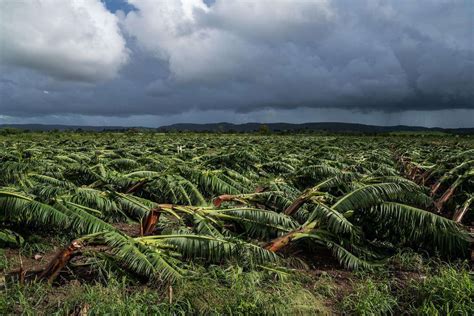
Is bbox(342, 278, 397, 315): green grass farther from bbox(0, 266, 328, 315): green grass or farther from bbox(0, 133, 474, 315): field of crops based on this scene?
bbox(0, 266, 328, 315): green grass

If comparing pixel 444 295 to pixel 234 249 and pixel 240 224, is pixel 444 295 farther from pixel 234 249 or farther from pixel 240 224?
pixel 240 224

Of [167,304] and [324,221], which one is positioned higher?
[324,221]

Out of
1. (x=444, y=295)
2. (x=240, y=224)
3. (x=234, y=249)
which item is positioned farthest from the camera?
(x=240, y=224)

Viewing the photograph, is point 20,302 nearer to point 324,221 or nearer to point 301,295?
point 301,295

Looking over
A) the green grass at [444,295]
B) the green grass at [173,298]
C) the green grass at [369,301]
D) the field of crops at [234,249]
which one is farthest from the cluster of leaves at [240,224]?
the green grass at [444,295]

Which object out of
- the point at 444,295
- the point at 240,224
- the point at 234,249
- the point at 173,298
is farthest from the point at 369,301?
the point at 240,224

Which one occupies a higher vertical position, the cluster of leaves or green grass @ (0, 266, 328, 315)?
the cluster of leaves

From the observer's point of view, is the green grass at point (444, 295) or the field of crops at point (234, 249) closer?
the green grass at point (444, 295)

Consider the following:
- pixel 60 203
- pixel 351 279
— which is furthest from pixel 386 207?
pixel 60 203

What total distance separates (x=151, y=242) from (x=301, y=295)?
2.04 m

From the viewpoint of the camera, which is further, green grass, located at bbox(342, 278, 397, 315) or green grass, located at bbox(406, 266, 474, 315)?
green grass, located at bbox(342, 278, 397, 315)

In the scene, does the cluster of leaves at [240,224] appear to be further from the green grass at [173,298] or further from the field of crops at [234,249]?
the green grass at [173,298]

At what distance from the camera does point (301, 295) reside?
14.0ft

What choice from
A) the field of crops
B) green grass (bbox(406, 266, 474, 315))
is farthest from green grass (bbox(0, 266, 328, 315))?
green grass (bbox(406, 266, 474, 315))
